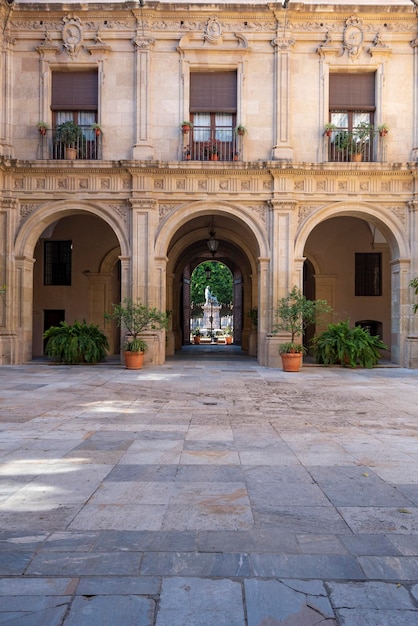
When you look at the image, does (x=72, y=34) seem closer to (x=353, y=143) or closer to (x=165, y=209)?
(x=165, y=209)

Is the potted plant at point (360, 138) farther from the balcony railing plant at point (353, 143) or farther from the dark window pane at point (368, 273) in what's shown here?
the dark window pane at point (368, 273)

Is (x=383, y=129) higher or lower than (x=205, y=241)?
higher

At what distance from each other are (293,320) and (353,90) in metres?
7.72

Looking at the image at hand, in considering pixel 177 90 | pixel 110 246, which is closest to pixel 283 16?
pixel 177 90

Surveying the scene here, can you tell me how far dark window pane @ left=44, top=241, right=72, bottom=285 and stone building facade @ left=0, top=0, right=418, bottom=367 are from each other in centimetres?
359

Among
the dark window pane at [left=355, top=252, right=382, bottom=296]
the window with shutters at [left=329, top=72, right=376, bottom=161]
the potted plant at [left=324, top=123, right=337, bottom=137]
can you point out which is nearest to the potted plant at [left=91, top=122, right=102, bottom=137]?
the potted plant at [left=324, top=123, right=337, bottom=137]

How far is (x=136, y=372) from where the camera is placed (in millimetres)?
13039

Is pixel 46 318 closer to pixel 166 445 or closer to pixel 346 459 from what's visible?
pixel 166 445

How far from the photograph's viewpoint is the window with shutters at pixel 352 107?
49.4ft

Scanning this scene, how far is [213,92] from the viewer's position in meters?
15.3

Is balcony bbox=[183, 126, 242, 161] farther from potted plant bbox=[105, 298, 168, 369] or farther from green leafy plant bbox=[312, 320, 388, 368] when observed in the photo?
green leafy plant bbox=[312, 320, 388, 368]

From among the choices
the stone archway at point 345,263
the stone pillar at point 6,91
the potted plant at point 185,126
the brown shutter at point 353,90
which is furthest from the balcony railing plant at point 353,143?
the stone pillar at point 6,91

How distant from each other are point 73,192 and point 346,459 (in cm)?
1265

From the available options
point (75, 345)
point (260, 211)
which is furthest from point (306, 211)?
point (75, 345)
